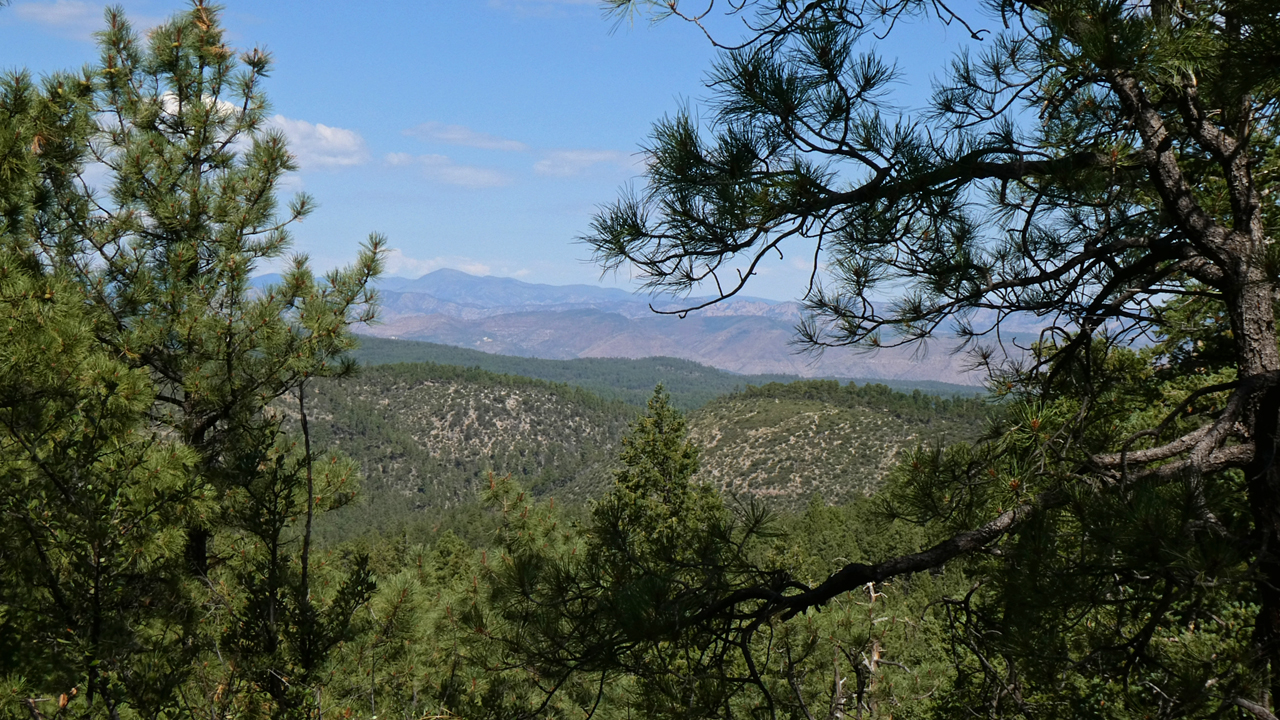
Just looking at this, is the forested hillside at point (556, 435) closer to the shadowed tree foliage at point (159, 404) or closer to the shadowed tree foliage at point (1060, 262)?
the shadowed tree foliage at point (159, 404)

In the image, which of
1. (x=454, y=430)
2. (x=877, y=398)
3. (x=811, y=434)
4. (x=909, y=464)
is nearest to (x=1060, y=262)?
(x=909, y=464)

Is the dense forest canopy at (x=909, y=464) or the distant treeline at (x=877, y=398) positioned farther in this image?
the distant treeline at (x=877, y=398)

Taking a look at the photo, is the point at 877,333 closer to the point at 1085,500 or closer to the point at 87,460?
the point at 1085,500

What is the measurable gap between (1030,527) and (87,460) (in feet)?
10.6

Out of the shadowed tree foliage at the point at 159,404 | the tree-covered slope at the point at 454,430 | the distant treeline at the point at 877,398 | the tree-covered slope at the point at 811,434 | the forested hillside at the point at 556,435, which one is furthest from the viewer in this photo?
the tree-covered slope at the point at 454,430

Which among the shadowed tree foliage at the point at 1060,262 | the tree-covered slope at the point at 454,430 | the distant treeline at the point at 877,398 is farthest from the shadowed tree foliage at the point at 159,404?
the tree-covered slope at the point at 454,430

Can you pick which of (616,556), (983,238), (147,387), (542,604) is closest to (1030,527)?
(983,238)

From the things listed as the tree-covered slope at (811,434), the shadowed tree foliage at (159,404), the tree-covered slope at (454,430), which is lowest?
the tree-covered slope at (454,430)

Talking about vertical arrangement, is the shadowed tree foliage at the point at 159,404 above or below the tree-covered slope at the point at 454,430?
above

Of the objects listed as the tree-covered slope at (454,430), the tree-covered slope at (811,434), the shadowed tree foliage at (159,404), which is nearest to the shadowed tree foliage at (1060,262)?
the shadowed tree foliage at (159,404)

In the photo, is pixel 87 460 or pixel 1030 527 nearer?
pixel 1030 527

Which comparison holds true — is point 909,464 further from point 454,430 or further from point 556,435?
point 556,435

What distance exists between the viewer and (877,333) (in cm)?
275

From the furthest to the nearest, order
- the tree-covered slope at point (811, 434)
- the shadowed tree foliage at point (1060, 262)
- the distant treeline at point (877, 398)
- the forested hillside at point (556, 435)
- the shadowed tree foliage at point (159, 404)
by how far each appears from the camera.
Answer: the distant treeline at point (877, 398)
the forested hillside at point (556, 435)
the tree-covered slope at point (811, 434)
the shadowed tree foliage at point (159, 404)
the shadowed tree foliage at point (1060, 262)
